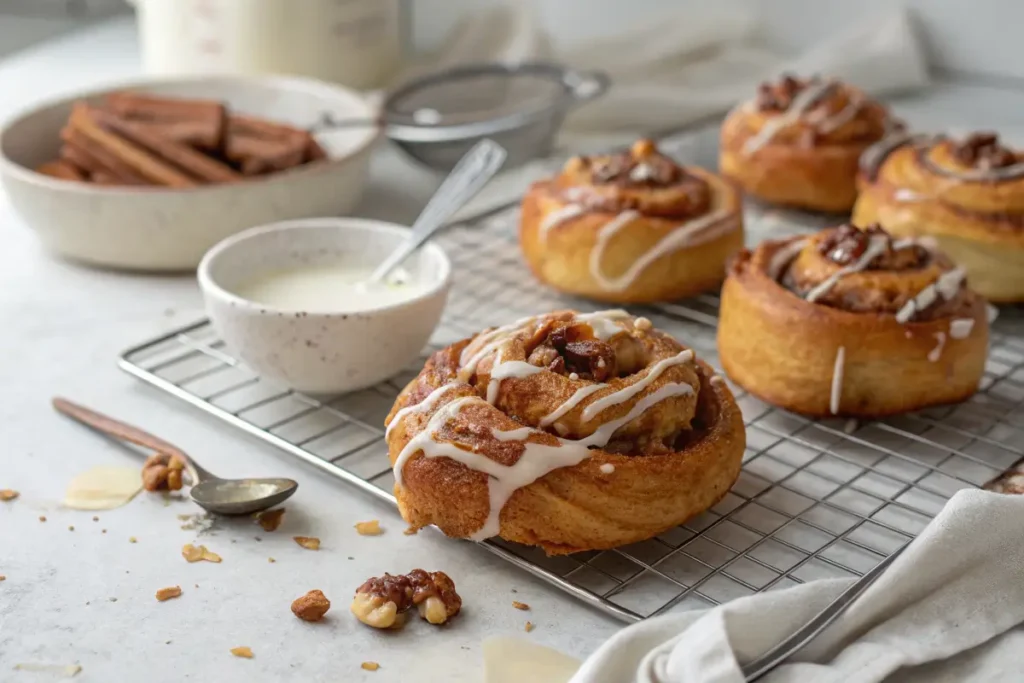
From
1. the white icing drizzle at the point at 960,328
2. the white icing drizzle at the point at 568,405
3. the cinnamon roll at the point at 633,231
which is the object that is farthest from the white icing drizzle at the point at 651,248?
the white icing drizzle at the point at 568,405

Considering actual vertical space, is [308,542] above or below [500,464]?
below

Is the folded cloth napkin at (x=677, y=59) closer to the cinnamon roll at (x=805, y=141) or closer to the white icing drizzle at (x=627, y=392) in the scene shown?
the cinnamon roll at (x=805, y=141)

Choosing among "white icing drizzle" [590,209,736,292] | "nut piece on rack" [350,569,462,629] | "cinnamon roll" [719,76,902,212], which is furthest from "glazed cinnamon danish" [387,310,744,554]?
"cinnamon roll" [719,76,902,212]

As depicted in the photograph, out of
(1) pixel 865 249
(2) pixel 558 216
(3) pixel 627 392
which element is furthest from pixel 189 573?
(1) pixel 865 249

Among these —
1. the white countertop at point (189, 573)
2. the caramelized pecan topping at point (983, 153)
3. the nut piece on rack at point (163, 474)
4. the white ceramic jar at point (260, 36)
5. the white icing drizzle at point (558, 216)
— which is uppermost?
the white ceramic jar at point (260, 36)

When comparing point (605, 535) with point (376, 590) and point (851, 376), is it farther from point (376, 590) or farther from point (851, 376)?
point (851, 376)

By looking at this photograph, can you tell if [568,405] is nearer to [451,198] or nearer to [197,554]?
[197,554]
